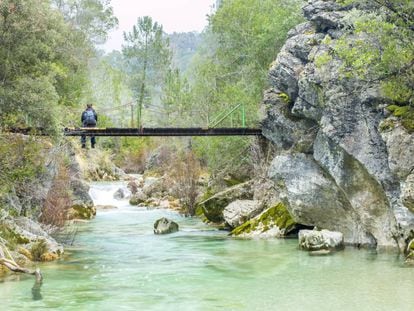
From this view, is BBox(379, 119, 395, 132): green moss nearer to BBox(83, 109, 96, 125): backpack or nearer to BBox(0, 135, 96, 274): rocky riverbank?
BBox(0, 135, 96, 274): rocky riverbank

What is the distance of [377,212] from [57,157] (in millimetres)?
12902

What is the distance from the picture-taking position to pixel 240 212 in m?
25.0

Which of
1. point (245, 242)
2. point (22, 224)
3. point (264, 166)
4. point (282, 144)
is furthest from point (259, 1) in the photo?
point (22, 224)

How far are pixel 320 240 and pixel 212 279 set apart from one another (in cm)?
547

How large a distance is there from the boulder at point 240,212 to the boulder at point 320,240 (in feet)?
16.8

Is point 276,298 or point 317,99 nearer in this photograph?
point 276,298

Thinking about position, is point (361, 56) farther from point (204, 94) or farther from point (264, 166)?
point (204, 94)

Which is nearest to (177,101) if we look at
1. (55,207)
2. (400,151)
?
(55,207)

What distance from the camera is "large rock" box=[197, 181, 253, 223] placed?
2758 centimetres

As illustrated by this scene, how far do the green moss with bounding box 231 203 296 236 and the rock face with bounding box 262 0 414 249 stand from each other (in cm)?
135

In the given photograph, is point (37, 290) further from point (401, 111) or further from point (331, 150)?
point (401, 111)

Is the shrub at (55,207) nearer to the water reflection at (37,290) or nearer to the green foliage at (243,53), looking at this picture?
the water reflection at (37,290)

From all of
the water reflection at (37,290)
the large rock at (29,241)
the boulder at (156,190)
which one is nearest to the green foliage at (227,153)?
the boulder at (156,190)

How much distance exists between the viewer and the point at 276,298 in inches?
511
